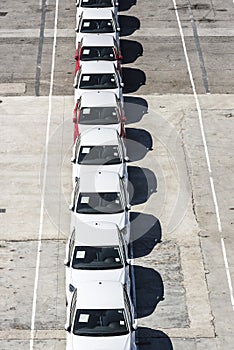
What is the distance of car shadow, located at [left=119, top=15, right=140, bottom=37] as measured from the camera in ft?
128

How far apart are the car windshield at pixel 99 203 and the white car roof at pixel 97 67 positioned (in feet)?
24.4

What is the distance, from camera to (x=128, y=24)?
3972 centimetres

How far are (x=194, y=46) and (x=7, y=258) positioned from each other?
14.5 metres

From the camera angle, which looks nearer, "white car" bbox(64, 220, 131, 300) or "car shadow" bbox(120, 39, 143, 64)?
"white car" bbox(64, 220, 131, 300)

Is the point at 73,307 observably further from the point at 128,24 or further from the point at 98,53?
the point at 128,24

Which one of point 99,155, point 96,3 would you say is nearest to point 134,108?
point 99,155

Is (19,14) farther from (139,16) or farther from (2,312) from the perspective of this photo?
(2,312)

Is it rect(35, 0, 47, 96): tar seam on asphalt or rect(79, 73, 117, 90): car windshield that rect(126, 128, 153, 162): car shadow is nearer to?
rect(79, 73, 117, 90): car windshield

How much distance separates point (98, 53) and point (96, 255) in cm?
1197

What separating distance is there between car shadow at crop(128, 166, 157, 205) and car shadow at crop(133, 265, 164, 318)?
3345 millimetres

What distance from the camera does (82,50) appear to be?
3478cm

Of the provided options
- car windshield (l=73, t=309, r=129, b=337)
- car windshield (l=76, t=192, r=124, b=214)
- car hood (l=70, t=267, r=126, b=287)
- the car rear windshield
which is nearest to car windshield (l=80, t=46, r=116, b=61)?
the car rear windshield

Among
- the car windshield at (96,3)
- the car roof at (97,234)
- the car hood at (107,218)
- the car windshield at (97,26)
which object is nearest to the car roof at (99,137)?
the car hood at (107,218)

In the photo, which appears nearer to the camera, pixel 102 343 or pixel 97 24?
pixel 102 343
